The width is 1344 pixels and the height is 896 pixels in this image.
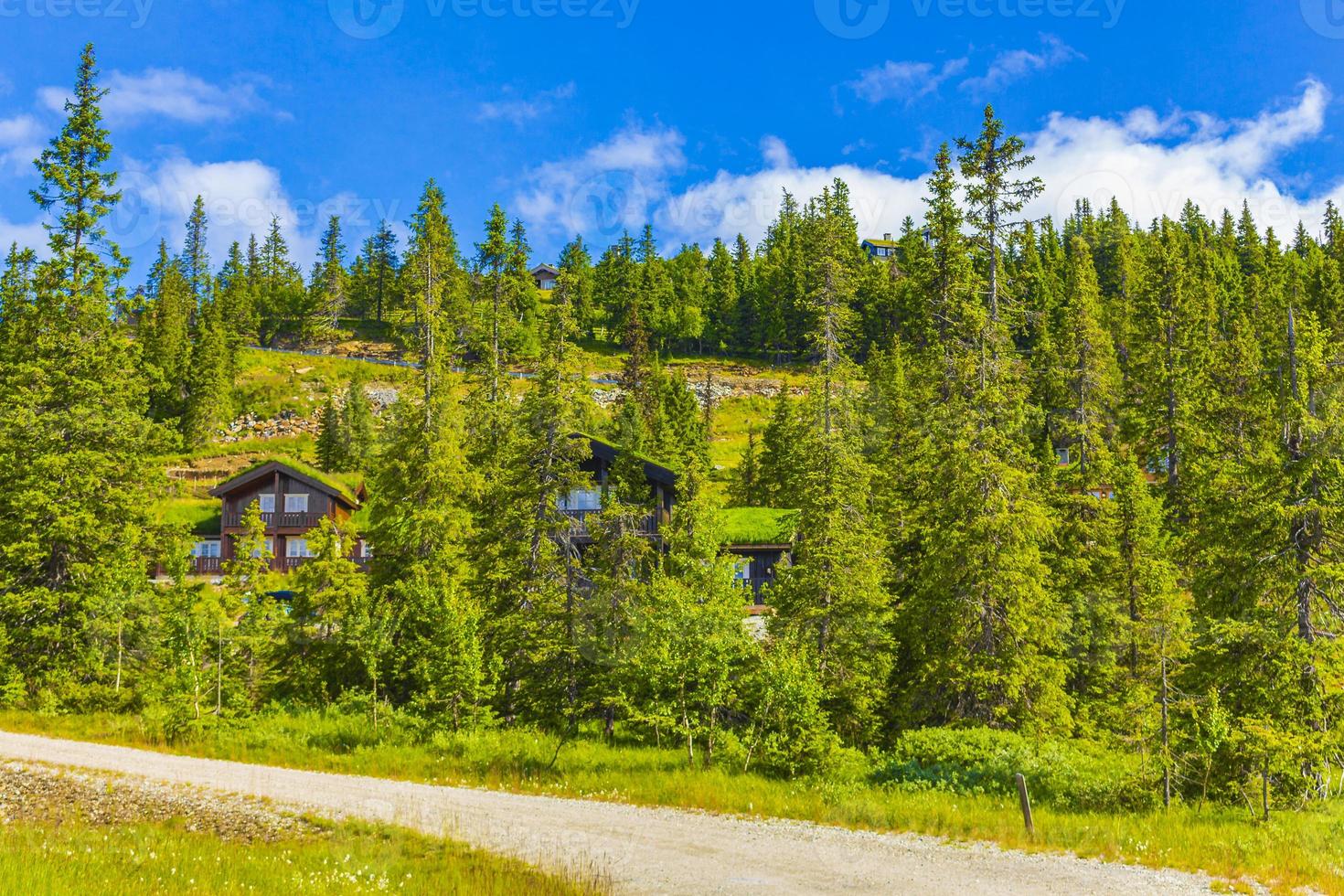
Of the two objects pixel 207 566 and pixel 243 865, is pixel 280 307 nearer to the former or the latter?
pixel 207 566

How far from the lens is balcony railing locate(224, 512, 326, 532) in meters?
53.1

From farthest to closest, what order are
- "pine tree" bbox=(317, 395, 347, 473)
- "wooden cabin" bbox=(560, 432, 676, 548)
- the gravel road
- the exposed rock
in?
"pine tree" bbox=(317, 395, 347, 473)
"wooden cabin" bbox=(560, 432, 676, 548)
the exposed rock
the gravel road

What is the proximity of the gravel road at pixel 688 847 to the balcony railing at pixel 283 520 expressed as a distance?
114 feet

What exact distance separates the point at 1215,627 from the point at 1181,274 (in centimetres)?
4007

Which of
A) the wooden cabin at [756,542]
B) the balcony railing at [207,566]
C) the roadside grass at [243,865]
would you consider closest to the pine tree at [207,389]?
the balcony railing at [207,566]

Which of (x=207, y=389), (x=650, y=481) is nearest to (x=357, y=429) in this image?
(x=207, y=389)

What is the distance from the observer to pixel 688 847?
48.1ft

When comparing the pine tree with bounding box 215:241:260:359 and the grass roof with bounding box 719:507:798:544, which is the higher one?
the pine tree with bounding box 215:241:260:359

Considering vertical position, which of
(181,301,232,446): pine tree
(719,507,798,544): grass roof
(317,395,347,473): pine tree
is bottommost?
(719,507,798,544): grass roof

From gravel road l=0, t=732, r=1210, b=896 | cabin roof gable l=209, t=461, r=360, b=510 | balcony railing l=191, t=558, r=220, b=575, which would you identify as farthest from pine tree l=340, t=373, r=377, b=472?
gravel road l=0, t=732, r=1210, b=896

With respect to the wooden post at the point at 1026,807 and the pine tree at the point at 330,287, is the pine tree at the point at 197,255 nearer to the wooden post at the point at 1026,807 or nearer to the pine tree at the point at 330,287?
the pine tree at the point at 330,287

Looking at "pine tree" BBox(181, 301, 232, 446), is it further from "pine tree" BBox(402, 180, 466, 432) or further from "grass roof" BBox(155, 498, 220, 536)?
"pine tree" BBox(402, 180, 466, 432)

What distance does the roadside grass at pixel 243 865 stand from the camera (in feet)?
36.0

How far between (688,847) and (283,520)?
4601cm
